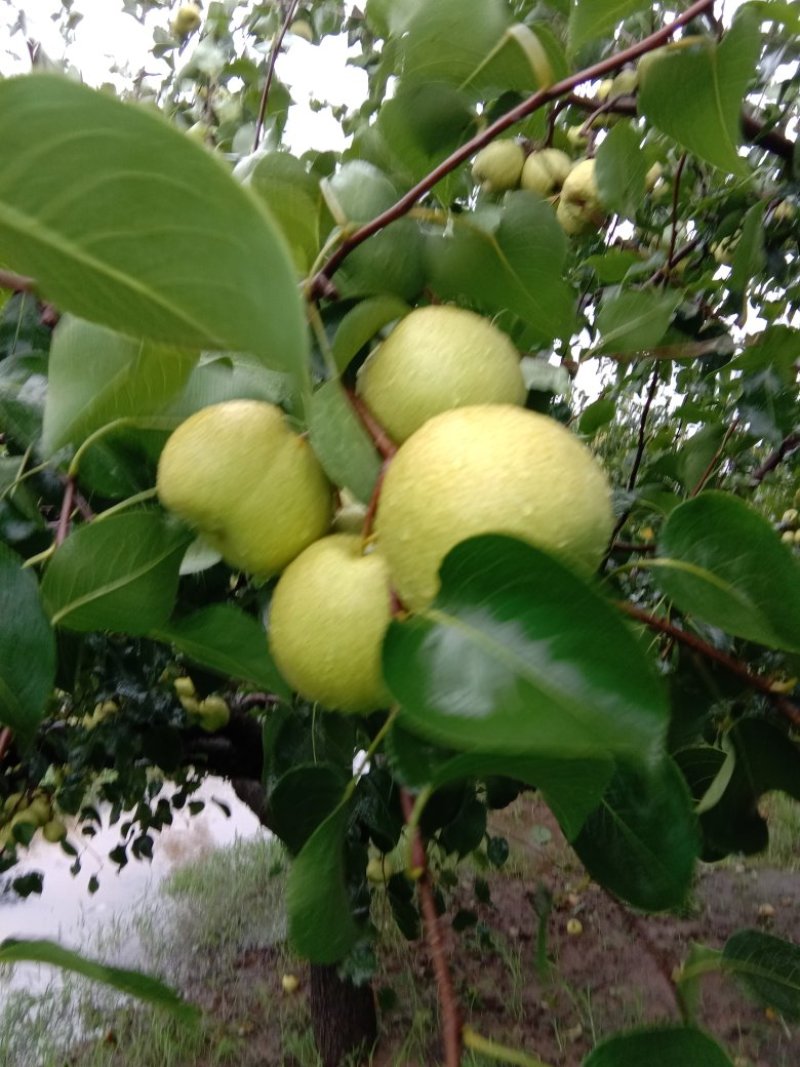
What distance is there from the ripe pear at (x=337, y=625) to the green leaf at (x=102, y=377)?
109 millimetres

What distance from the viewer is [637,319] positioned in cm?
64

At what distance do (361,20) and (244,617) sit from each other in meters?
1.40

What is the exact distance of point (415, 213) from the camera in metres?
0.46

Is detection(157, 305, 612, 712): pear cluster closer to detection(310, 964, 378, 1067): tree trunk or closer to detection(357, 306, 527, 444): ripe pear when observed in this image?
detection(357, 306, 527, 444): ripe pear

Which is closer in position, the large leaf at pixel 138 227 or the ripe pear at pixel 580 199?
the large leaf at pixel 138 227

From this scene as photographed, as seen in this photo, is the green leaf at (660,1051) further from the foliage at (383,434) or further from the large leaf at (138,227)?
the large leaf at (138,227)

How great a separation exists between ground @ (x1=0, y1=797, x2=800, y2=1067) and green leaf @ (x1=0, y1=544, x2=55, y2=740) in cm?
141

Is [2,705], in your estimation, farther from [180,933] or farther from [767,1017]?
[180,933]

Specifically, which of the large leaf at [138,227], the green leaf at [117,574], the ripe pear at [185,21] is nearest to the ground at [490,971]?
the green leaf at [117,574]

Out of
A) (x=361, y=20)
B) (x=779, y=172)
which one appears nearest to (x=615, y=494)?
(x=779, y=172)

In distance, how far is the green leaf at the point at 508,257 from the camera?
46cm

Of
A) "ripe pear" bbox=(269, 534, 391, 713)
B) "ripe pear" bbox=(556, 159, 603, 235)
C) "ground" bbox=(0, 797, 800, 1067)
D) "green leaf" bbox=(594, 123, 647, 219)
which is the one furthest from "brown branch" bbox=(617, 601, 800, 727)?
"ground" bbox=(0, 797, 800, 1067)

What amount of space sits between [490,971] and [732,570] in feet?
8.10

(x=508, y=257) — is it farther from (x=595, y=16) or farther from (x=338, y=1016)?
(x=338, y=1016)
